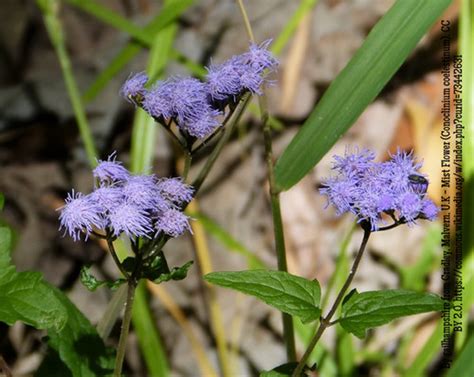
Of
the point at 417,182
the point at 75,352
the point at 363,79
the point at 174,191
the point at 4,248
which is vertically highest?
the point at 363,79

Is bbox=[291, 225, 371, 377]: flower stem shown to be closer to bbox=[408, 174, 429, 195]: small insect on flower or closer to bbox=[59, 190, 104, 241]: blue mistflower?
bbox=[408, 174, 429, 195]: small insect on flower

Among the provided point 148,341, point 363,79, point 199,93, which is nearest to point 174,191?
point 199,93

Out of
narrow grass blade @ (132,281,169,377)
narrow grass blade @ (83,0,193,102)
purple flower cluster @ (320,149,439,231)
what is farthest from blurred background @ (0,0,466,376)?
purple flower cluster @ (320,149,439,231)

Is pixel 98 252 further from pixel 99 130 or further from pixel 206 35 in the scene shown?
pixel 206 35

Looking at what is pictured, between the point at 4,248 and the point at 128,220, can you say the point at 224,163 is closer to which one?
the point at 4,248

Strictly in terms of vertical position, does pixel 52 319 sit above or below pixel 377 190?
below

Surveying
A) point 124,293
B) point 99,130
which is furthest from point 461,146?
point 99,130
